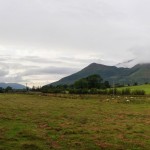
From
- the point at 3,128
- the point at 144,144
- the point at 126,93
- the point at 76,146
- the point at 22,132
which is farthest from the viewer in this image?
the point at 126,93

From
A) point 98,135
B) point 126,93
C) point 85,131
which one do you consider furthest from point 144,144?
point 126,93

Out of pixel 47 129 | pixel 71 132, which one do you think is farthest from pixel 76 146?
pixel 47 129

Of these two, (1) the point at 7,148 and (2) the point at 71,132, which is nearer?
(1) the point at 7,148

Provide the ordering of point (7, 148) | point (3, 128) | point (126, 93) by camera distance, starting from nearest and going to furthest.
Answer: point (7, 148)
point (3, 128)
point (126, 93)

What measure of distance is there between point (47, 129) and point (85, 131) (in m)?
4.86

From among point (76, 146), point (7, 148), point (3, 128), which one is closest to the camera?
point (7, 148)

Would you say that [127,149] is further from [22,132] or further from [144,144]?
[22,132]

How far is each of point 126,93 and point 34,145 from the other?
415 ft

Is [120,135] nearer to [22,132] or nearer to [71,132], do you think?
[71,132]

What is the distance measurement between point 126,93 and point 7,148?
128318mm

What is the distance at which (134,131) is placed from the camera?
40500 mm

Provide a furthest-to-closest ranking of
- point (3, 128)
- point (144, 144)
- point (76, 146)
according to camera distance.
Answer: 1. point (3, 128)
2. point (144, 144)
3. point (76, 146)

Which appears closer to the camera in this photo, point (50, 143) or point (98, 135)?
point (50, 143)

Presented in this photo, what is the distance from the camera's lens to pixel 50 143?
31094mm
